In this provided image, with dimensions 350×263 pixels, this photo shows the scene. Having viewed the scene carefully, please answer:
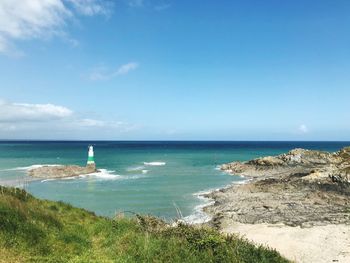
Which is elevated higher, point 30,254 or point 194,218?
point 30,254

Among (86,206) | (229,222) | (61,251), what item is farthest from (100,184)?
(61,251)

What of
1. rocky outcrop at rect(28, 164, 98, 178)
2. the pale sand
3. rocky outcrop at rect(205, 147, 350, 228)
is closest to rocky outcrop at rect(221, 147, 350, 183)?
rocky outcrop at rect(205, 147, 350, 228)

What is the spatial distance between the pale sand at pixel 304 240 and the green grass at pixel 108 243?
287 inches

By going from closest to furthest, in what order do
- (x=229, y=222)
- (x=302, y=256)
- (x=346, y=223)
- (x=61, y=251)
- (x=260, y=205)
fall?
(x=61, y=251), (x=302, y=256), (x=346, y=223), (x=229, y=222), (x=260, y=205)

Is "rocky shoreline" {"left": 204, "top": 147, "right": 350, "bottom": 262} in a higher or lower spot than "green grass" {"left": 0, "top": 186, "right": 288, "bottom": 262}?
lower

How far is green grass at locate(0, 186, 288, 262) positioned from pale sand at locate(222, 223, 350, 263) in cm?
730

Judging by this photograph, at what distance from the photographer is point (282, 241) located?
1015 inches

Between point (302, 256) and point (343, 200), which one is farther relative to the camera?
point (343, 200)

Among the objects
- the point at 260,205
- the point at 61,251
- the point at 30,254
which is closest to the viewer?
the point at 30,254

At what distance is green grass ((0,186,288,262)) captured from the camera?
14117 mm

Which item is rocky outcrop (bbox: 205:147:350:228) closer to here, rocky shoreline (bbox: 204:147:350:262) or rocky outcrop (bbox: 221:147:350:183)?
rocky shoreline (bbox: 204:147:350:262)

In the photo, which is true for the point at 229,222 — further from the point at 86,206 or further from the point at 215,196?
the point at 86,206

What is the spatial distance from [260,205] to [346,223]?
30.5 feet

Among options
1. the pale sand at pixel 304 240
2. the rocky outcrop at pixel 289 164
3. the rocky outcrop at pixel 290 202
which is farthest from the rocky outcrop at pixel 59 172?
the pale sand at pixel 304 240
